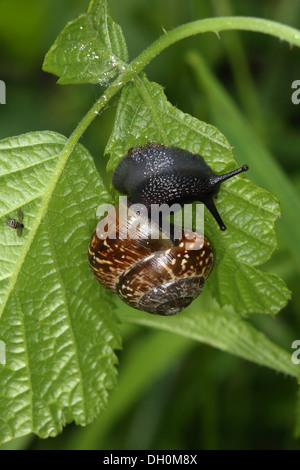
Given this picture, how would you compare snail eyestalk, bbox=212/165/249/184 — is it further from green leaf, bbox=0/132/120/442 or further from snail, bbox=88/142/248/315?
green leaf, bbox=0/132/120/442

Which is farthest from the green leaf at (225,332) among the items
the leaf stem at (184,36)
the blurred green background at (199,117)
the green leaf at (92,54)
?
the green leaf at (92,54)

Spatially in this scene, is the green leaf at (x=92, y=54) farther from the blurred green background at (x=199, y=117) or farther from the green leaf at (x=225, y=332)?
the green leaf at (x=225, y=332)

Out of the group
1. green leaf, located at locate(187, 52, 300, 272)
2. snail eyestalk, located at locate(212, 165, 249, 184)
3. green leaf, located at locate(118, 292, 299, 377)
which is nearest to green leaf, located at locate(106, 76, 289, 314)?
snail eyestalk, located at locate(212, 165, 249, 184)

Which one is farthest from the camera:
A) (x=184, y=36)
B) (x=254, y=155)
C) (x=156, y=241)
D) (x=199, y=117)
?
(x=199, y=117)

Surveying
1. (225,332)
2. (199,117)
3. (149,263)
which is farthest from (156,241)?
(199,117)

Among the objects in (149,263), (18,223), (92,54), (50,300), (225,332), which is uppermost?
(92,54)

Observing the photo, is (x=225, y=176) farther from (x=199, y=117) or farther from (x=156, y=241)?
(x=199, y=117)
